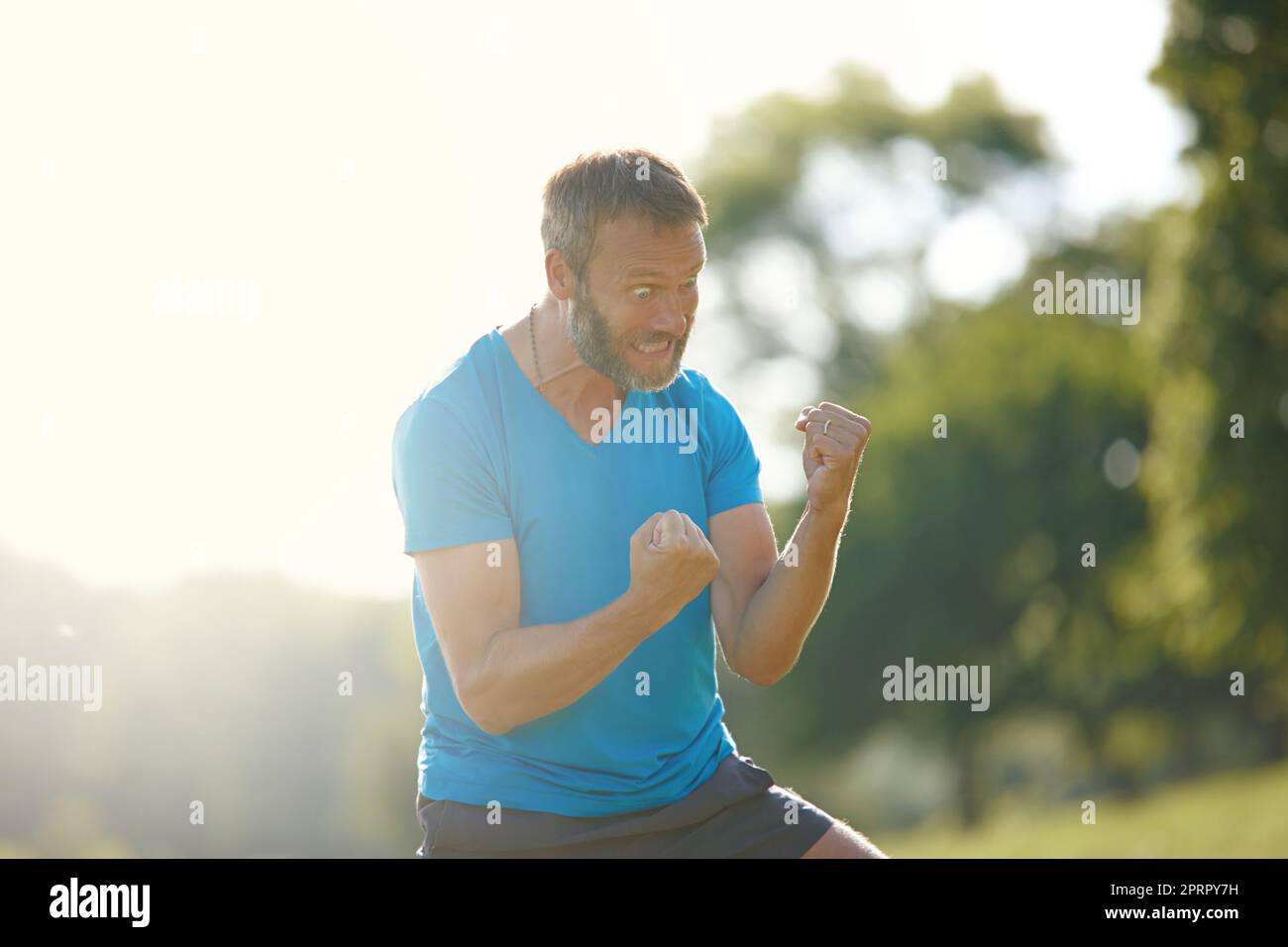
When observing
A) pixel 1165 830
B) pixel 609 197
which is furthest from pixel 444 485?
pixel 1165 830

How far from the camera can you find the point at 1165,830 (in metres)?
18.4

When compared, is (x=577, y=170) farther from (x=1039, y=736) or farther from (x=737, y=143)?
(x=1039, y=736)

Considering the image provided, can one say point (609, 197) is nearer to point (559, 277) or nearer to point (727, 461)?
point (559, 277)

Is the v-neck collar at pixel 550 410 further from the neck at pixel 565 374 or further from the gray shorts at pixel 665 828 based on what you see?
the gray shorts at pixel 665 828

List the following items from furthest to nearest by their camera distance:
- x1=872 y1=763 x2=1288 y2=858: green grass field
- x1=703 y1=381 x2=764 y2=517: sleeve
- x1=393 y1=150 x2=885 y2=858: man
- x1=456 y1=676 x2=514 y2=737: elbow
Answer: x1=872 y1=763 x2=1288 y2=858: green grass field
x1=703 y1=381 x2=764 y2=517: sleeve
x1=393 y1=150 x2=885 y2=858: man
x1=456 y1=676 x2=514 y2=737: elbow

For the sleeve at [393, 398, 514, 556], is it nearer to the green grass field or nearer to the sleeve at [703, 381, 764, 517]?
the sleeve at [703, 381, 764, 517]

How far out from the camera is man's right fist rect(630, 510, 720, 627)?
10.7ft

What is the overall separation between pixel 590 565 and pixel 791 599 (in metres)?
0.53

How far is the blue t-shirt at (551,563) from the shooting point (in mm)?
3539

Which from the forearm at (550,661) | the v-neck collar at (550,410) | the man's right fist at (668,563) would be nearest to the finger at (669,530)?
the man's right fist at (668,563)

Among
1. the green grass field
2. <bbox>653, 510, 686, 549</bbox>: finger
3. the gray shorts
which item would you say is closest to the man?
the gray shorts

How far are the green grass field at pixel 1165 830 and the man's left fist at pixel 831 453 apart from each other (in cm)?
980

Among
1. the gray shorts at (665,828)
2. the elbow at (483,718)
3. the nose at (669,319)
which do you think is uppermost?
the nose at (669,319)

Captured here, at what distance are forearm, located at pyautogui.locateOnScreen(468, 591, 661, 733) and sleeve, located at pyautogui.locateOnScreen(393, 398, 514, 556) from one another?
10.7 inches
